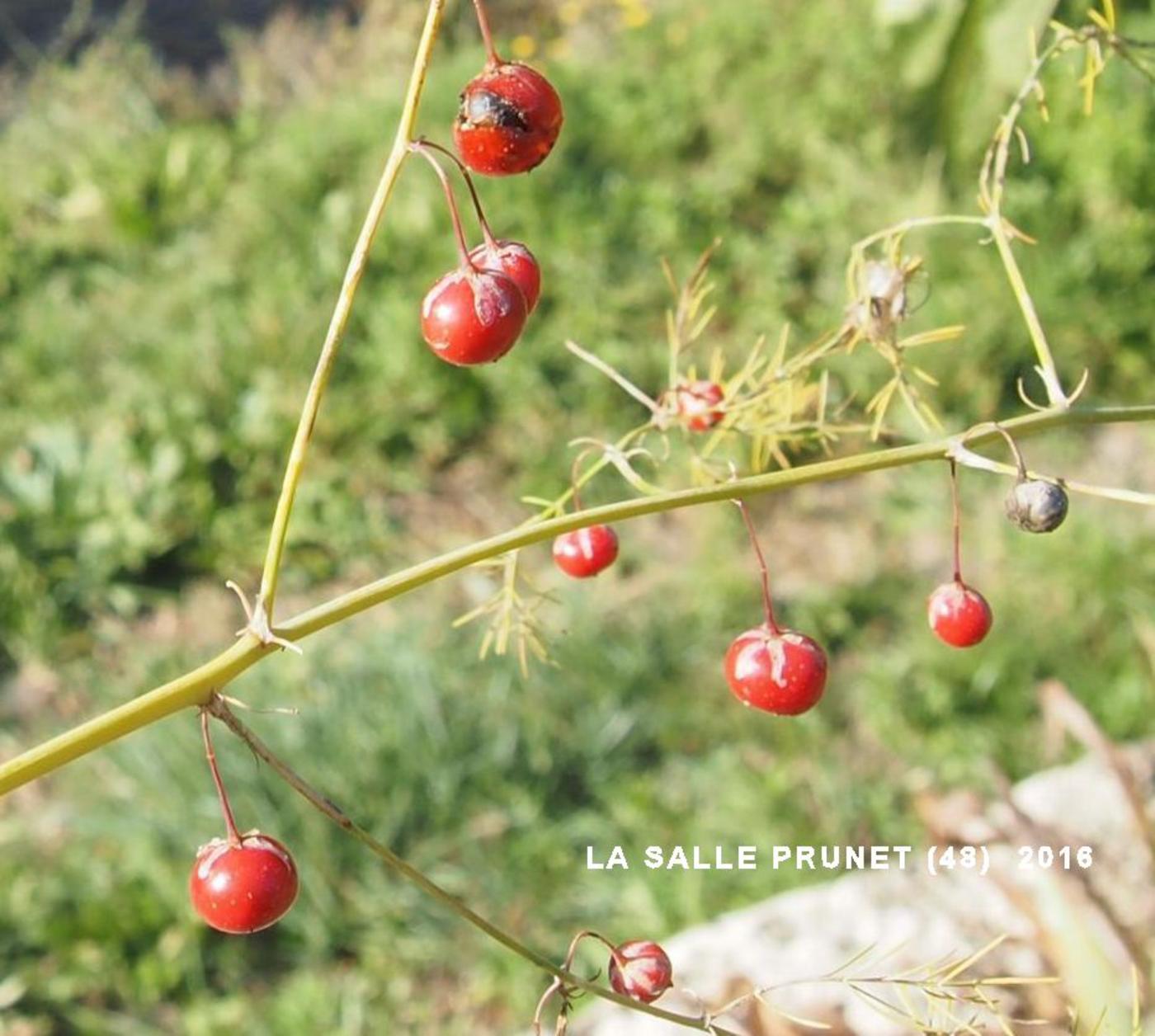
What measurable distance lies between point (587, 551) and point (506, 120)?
38 centimetres

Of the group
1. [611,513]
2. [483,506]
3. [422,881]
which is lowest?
[422,881]

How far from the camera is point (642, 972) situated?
760 mm

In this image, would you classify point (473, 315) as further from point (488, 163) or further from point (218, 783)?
point (218, 783)

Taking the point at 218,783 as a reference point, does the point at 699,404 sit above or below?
A: above

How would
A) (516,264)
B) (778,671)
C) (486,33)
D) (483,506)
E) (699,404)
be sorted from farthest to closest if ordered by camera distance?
(483,506) → (699,404) → (778,671) → (516,264) → (486,33)

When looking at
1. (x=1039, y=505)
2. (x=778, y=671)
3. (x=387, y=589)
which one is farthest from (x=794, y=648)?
(x=387, y=589)

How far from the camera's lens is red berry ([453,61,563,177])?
0.61 metres

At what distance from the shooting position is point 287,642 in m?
0.61

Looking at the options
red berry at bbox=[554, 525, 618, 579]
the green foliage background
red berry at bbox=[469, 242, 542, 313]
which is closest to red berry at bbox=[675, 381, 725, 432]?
red berry at bbox=[554, 525, 618, 579]

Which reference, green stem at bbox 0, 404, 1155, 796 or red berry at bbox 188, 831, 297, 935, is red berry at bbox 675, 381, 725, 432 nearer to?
green stem at bbox 0, 404, 1155, 796

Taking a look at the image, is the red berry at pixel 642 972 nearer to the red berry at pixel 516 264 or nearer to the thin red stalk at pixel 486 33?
the red berry at pixel 516 264

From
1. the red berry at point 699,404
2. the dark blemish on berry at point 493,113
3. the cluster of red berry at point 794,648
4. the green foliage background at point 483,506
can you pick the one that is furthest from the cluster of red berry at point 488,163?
the green foliage background at point 483,506

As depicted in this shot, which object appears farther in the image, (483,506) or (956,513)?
(483,506)

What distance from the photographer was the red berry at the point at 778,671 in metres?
0.80
